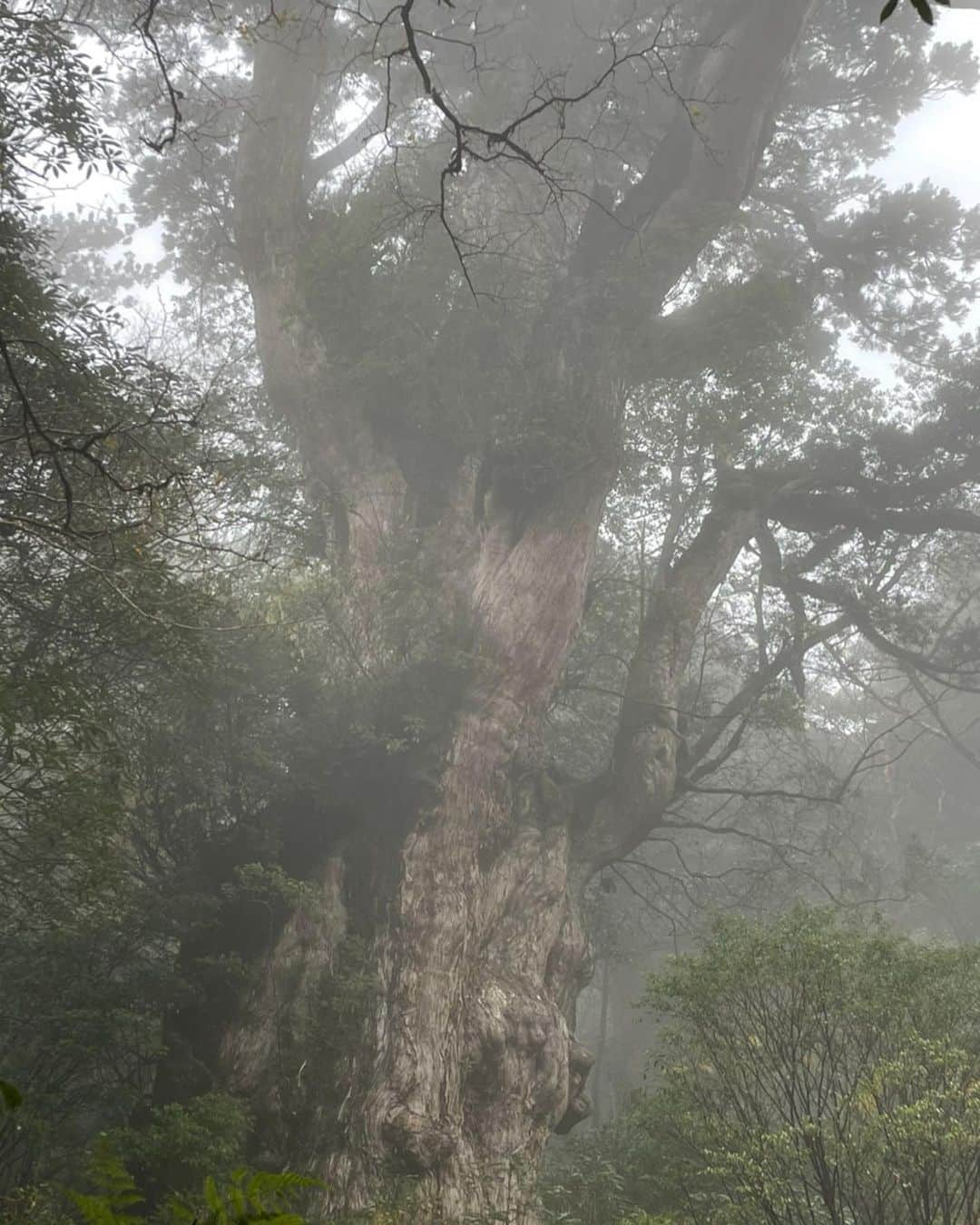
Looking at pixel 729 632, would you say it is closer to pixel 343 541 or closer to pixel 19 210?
pixel 343 541

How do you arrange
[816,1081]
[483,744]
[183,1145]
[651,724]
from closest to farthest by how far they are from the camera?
[183,1145], [816,1081], [483,744], [651,724]

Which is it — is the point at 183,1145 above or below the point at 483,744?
below

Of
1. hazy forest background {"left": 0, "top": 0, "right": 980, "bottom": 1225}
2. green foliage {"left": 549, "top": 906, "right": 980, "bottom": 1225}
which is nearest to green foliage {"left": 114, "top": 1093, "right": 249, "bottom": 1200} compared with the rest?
hazy forest background {"left": 0, "top": 0, "right": 980, "bottom": 1225}

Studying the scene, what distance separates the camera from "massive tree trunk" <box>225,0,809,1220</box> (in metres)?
6.66

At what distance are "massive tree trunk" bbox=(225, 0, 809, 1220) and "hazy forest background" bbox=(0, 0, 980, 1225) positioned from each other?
0.14ft

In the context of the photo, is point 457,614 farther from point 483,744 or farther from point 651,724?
point 651,724

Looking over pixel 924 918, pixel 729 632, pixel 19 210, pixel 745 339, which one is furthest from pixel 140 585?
pixel 924 918

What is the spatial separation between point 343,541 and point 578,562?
256 centimetres

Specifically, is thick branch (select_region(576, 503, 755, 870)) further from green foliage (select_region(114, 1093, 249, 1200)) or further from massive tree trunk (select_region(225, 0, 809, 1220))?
green foliage (select_region(114, 1093, 249, 1200))

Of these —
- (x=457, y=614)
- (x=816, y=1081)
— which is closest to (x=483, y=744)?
(x=457, y=614)

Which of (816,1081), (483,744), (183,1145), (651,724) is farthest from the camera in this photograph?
(651,724)

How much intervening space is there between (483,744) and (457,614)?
60.4 inches

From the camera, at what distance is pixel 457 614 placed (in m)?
9.52

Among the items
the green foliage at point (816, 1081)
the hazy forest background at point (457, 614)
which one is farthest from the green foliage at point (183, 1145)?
the green foliage at point (816, 1081)
